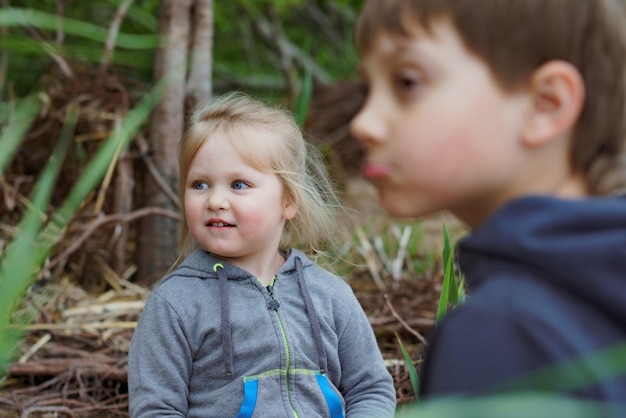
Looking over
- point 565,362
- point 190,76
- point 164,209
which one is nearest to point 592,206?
point 565,362

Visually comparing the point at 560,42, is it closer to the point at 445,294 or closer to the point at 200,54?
the point at 445,294

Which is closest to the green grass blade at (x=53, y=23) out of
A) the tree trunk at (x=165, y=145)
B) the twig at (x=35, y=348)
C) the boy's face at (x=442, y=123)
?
the tree trunk at (x=165, y=145)

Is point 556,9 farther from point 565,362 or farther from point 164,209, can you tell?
point 164,209

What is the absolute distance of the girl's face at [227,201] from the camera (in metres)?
1.98

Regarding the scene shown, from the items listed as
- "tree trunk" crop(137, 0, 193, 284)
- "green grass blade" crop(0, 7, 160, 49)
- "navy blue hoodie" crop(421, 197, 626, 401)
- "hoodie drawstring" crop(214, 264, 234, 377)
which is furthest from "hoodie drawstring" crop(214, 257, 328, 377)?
"tree trunk" crop(137, 0, 193, 284)

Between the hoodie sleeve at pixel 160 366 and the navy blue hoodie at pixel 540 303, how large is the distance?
3.18ft

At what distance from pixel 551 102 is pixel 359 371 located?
109 centimetres

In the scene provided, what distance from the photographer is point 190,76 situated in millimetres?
3395

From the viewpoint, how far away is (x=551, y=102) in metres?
1.15

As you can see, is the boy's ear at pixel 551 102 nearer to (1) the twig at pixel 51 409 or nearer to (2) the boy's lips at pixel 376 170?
(2) the boy's lips at pixel 376 170

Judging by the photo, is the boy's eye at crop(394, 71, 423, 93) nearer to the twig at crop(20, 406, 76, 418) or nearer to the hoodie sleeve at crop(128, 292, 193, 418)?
the hoodie sleeve at crop(128, 292, 193, 418)

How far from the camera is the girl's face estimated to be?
198cm

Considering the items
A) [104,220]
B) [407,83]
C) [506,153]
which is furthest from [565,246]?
[104,220]

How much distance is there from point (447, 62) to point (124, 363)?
174 centimetres
